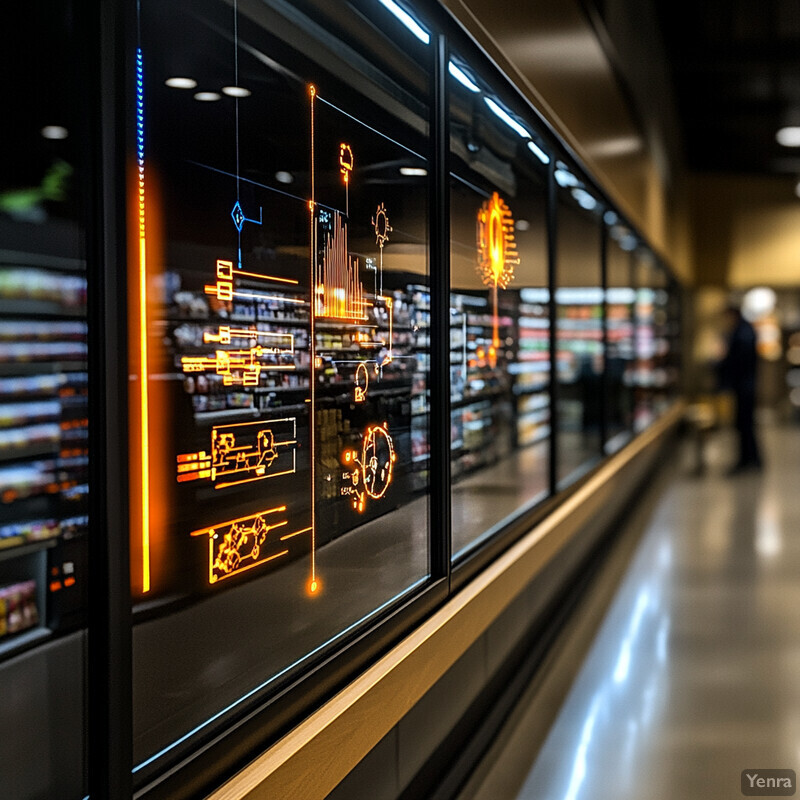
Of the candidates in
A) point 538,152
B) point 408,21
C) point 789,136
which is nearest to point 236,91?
point 408,21

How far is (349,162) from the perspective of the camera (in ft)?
7.18

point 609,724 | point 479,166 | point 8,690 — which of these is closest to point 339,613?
point 8,690

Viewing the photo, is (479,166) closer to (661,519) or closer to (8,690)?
(8,690)

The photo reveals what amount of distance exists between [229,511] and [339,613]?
0.56m

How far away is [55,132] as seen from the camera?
4.09 ft

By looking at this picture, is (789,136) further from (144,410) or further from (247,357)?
(144,410)

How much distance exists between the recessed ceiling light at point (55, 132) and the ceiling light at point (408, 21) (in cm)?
124

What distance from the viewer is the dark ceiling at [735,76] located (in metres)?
8.84

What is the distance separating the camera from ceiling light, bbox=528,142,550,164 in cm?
397

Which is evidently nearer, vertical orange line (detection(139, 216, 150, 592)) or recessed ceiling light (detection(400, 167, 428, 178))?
vertical orange line (detection(139, 216, 150, 592))
